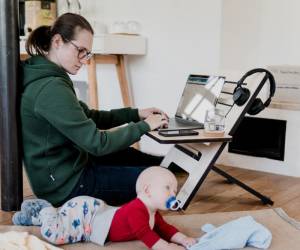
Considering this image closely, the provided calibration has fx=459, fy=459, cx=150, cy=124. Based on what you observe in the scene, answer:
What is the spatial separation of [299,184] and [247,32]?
117 centimetres

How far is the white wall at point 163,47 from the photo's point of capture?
3.28 metres

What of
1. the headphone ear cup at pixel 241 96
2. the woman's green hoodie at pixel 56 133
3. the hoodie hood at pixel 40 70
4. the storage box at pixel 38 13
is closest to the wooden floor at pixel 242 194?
the woman's green hoodie at pixel 56 133

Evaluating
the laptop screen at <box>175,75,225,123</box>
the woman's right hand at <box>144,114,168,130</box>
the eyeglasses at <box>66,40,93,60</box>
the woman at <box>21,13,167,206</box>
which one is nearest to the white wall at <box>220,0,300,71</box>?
the laptop screen at <box>175,75,225,123</box>

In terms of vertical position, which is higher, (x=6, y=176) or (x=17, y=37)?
(x=17, y=37)

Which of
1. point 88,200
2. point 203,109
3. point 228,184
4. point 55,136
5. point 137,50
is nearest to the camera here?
point 88,200

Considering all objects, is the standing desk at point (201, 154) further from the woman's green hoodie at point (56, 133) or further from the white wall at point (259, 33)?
the white wall at point (259, 33)

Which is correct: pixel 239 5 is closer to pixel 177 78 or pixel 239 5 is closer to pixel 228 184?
pixel 177 78

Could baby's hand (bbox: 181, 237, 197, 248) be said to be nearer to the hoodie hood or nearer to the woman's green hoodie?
the woman's green hoodie

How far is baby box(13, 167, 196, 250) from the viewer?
5.60 feet

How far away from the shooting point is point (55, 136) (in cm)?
200

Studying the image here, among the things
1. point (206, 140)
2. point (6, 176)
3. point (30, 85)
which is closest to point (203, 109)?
point (206, 140)

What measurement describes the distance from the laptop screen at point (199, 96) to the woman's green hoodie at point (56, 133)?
1.53 feet

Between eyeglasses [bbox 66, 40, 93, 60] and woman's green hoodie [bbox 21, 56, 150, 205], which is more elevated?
eyeglasses [bbox 66, 40, 93, 60]

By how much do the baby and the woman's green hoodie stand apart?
22cm
